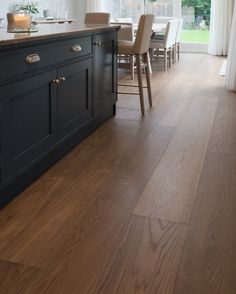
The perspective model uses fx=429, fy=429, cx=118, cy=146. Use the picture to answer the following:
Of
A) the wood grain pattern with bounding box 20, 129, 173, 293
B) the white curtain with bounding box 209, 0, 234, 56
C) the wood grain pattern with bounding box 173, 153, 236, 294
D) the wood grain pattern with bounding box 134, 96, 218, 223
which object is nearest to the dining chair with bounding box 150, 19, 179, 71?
the white curtain with bounding box 209, 0, 234, 56

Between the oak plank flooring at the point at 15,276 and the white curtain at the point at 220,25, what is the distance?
8496mm

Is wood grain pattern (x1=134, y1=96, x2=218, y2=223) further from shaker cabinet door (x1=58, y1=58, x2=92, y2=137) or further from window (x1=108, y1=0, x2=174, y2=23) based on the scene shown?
window (x1=108, y1=0, x2=174, y2=23)

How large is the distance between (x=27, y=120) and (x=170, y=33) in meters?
5.20

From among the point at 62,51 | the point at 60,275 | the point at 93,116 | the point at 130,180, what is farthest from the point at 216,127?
the point at 60,275

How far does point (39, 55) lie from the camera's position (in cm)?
232

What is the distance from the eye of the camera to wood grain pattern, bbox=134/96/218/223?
2194 millimetres

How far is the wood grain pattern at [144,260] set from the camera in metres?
1.58

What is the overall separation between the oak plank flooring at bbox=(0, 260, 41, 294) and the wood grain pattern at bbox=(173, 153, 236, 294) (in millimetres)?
545

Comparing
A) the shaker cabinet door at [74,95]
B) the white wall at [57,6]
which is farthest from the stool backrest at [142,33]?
the white wall at [57,6]

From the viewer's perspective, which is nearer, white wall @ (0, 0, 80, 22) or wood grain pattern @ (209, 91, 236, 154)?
wood grain pattern @ (209, 91, 236, 154)

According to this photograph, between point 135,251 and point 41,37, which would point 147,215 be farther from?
point 41,37

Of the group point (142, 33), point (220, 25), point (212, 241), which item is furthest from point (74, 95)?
point (220, 25)

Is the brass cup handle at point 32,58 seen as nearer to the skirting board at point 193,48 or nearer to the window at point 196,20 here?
the skirting board at point 193,48

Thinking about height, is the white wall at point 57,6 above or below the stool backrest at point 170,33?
above
